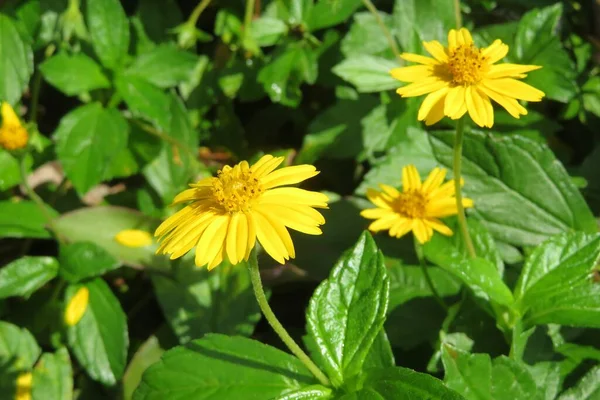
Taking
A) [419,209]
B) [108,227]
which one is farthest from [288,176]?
[108,227]

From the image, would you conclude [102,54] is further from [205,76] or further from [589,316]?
[589,316]

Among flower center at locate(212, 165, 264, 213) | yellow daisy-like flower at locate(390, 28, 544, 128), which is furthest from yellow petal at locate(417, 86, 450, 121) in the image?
flower center at locate(212, 165, 264, 213)

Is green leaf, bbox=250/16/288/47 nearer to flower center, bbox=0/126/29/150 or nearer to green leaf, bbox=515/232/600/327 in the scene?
flower center, bbox=0/126/29/150

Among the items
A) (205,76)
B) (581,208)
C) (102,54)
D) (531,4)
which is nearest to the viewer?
(581,208)

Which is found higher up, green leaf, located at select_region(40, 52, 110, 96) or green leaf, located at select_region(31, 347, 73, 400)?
green leaf, located at select_region(40, 52, 110, 96)

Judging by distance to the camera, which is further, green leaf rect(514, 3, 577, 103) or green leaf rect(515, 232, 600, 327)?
green leaf rect(514, 3, 577, 103)

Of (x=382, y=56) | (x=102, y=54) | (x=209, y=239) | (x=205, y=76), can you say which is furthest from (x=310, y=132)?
(x=209, y=239)

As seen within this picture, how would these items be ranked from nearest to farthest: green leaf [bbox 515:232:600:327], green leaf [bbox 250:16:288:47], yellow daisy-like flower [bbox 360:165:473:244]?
green leaf [bbox 515:232:600:327]
yellow daisy-like flower [bbox 360:165:473:244]
green leaf [bbox 250:16:288:47]
